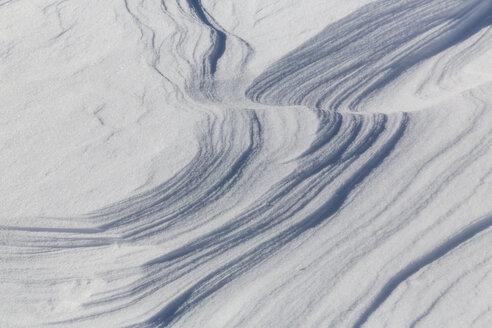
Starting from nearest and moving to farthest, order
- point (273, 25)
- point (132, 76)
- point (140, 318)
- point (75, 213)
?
point (140, 318)
point (75, 213)
point (132, 76)
point (273, 25)

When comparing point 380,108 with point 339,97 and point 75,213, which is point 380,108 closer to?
point 339,97

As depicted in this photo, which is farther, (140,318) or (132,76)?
(132,76)

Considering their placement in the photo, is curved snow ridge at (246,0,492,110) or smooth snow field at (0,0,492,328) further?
curved snow ridge at (246,0,492,110)

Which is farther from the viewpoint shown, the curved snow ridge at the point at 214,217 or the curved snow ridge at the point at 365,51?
the curved snow ridge at the point at 365,51

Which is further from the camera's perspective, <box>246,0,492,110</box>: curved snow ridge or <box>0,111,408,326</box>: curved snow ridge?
<box>246,0,492,110</box>: curved snow ridge

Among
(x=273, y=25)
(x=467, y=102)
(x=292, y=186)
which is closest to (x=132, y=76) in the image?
(x=273, y=25)

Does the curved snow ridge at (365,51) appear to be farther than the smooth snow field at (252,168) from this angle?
Yes
